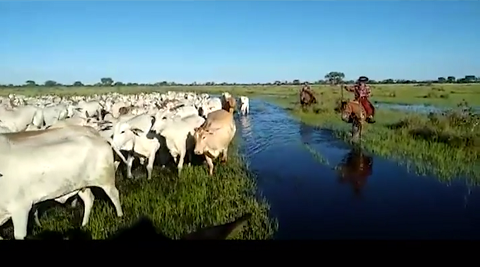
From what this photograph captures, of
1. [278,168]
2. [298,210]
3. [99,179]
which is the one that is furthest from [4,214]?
[278,168]

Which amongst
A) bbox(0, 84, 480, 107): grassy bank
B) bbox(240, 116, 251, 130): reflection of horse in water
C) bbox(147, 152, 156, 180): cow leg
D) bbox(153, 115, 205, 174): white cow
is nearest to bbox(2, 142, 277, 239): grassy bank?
bbox(147, 152, 156, 180): cow leg

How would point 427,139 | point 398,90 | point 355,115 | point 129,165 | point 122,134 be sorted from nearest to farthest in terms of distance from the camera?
point 122,134
point 129,165
point 398,90
point 427,139
point 355,115

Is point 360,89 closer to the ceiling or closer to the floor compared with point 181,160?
closer to the ceiling

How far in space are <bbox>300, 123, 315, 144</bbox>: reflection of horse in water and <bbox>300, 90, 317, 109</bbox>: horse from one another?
115 inches

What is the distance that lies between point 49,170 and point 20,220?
0.42 metres

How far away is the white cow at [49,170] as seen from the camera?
128 inches

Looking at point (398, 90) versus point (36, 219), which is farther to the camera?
point (398, 90)

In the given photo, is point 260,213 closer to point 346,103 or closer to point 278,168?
point 278,168

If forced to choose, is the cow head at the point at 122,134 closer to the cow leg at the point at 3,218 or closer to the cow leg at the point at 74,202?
the cow leg at the point at 74,202

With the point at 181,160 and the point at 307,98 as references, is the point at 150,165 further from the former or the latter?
the point at 307,98

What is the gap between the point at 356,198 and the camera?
499 cm

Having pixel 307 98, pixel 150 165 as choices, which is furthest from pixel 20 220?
pixel 307 98

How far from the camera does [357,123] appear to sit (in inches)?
348

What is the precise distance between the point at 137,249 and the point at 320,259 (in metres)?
0.63
